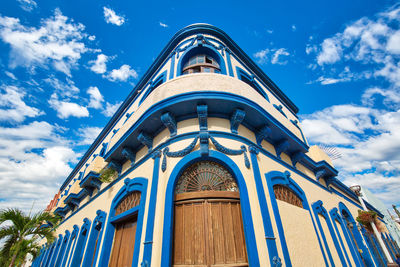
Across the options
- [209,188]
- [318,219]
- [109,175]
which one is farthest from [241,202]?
[109,175]

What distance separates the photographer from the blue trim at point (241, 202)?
391 centimetres

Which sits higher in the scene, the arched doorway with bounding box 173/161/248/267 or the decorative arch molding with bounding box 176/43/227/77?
the decorative arch molding with bounding box 176/43/227/77

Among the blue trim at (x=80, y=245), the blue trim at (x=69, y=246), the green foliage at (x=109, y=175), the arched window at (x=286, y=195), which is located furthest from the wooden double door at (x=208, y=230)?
the blue trim at (x=69, y=246)

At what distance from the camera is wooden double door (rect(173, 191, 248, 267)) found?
4.01m

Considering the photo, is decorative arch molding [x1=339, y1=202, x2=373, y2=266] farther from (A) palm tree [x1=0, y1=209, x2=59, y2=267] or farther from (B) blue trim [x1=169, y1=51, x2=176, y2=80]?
(A) palm tree [x1=0, y1=209, x2=59, y2=267]

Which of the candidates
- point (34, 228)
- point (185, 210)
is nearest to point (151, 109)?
point (185, 210)

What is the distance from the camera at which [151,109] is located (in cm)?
566

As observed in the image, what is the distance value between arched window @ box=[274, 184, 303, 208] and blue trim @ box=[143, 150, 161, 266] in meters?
3.63

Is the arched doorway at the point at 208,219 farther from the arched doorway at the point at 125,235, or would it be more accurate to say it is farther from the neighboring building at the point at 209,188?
the arched doorway at the point at 125,235

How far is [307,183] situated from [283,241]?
4.37 metres

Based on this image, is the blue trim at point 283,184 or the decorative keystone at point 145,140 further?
the decorative keystone at point 145,140

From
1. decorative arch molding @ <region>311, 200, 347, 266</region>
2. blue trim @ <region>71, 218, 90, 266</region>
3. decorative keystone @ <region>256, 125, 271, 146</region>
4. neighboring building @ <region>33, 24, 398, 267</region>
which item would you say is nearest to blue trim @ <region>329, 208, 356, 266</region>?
neighboring building @ <region>33, 24, 398, 267</region>

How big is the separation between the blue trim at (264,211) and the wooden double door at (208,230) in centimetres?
55

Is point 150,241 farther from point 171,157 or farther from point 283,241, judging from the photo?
point 283,241
